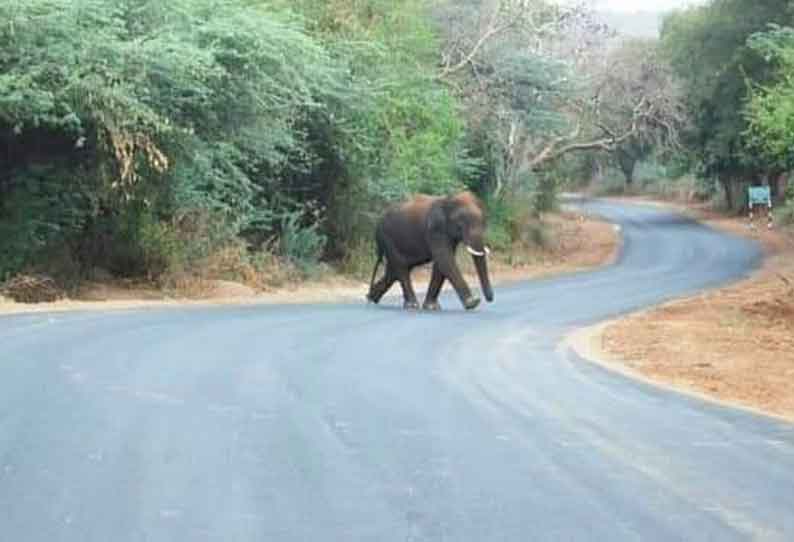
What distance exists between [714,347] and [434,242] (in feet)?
30.4

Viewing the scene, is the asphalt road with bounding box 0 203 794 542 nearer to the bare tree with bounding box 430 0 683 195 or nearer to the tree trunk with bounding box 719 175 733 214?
the bare tree with bounding box 430 0 683 195

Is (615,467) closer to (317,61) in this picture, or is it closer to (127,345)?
(127,345)

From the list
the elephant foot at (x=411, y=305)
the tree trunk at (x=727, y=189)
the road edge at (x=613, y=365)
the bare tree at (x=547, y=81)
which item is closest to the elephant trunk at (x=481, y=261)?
the elephant foot at (x=411, y=305)

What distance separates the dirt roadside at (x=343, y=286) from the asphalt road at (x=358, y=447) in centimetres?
805

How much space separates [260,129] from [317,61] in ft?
7.56

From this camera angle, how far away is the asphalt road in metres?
7.71

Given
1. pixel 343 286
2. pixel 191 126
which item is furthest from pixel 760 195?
pixel 191 126

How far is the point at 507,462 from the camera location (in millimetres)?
9438

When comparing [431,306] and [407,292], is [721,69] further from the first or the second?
[431,306]

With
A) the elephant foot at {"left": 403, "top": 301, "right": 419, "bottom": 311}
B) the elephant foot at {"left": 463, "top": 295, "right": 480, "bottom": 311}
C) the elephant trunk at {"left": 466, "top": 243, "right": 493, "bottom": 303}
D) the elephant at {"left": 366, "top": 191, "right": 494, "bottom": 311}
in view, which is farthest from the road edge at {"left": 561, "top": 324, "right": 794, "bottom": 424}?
the elephant foot at {"left": 403, "top": 301, "right": 419, "bottom": 311}

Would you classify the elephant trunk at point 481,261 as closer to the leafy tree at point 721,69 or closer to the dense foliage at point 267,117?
the dense foliage at point 267,117

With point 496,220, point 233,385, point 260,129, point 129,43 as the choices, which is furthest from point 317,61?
point 496,220

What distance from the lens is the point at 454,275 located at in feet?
86.6

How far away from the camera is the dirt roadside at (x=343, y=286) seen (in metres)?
26.3
